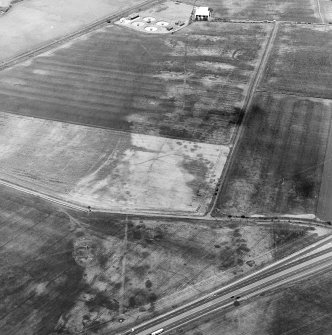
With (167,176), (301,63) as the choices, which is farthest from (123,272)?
(301,63)

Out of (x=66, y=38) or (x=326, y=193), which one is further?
(x=66, y=38)

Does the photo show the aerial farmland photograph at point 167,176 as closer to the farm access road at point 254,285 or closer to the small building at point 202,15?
the farm access road at point 254,285

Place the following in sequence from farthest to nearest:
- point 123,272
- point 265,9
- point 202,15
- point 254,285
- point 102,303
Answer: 1. point 265,9
2. point 202,15
3. point 123,272
4. point 254,285
5. point 102,303

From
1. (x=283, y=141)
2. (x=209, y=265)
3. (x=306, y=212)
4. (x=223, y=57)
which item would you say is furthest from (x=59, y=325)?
(x=223, y=57)

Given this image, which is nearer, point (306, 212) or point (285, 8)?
point (306, 212)

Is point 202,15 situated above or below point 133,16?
above

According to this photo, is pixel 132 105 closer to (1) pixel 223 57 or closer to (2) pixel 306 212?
(1) pixel 223 57

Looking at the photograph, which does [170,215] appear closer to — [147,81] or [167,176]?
[167,176]
